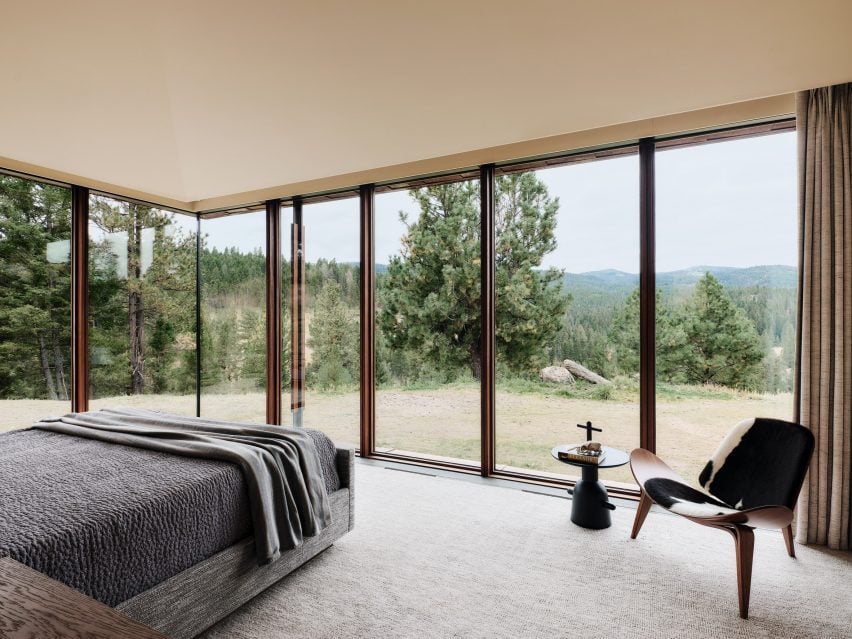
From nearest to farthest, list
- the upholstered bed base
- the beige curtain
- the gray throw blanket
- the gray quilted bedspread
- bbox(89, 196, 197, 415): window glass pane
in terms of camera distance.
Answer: the gray quilted bedspread, the upholstered bed base, the gray throw blanket, the beige curtain, bbox(89, 196, 197, 415): window glass pane

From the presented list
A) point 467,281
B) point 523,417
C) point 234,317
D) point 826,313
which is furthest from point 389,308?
point 826,313

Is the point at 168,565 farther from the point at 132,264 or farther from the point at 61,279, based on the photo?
the point at 132,264

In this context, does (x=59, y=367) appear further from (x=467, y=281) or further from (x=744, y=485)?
(x=744, y=485)

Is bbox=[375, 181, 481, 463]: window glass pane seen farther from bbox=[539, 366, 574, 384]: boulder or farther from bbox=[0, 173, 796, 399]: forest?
bbox=[539, 366, 574, 384]: boulder

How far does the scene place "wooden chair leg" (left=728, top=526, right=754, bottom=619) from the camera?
2.05m

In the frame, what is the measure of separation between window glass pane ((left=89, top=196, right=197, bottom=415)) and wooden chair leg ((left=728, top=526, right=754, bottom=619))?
4.91m

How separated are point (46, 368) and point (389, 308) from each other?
2918 mm

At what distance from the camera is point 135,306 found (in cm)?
476

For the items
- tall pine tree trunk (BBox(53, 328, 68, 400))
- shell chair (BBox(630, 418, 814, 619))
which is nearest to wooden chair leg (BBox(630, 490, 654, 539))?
shell chair (BBox(630, 418, 814, 619))

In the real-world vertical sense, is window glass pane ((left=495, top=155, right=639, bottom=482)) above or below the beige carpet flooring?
above

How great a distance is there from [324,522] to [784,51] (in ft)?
10.9

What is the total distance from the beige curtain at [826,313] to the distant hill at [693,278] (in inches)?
11.7

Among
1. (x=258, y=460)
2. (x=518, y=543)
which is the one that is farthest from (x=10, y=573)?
(x=518, y=543)

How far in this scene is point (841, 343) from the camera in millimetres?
2680
